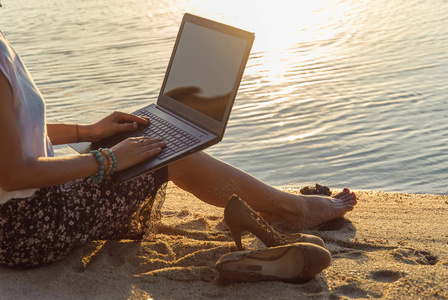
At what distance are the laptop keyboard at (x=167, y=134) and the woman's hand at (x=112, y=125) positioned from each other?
57 mm

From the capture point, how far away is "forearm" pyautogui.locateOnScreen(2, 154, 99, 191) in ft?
7.98

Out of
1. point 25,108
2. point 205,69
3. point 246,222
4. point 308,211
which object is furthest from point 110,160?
point 308,211

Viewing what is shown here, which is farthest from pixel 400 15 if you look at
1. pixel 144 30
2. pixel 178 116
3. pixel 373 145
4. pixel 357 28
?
pixel 178 116

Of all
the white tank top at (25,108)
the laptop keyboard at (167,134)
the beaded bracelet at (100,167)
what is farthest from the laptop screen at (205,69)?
the white tank top at (25,108)

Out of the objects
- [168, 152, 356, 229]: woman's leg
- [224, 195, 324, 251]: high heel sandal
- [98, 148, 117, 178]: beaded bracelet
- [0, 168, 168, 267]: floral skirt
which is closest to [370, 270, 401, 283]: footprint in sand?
[224, 195, 324, 251]: high heel sandal

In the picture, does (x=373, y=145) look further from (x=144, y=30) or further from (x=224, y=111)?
(x=144, y=30)

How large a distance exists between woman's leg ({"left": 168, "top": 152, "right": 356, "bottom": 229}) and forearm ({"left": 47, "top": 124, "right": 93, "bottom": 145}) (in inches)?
21.6

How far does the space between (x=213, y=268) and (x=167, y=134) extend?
2.35 feet

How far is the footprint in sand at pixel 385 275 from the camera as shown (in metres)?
2.83

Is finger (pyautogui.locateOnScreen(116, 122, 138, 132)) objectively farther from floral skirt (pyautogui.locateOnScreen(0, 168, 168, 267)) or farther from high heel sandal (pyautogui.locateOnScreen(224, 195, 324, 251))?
high heel sandal (pyautogui.locateOnScreen(224, 195, 324, 251))

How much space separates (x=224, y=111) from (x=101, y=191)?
0.71 metres

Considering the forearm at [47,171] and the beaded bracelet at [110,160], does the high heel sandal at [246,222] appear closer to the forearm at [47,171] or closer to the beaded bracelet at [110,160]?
the beaded bracelet at [110,160]

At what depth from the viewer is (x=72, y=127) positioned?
3.28 m

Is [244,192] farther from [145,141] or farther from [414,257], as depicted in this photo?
[414,257]
